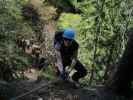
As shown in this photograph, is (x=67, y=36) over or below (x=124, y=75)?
over

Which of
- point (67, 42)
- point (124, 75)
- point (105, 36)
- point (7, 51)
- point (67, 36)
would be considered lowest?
point (105, 36)

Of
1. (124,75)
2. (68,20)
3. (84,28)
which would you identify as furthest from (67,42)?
(68,20)

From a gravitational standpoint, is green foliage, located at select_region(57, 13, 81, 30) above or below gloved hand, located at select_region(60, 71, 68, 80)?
above

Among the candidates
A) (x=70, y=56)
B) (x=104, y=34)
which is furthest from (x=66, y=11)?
(x=70, y=56)

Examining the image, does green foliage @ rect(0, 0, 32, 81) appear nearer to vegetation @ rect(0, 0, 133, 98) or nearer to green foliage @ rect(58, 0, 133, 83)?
vegetation @ rect(0, 0, 133, 98)

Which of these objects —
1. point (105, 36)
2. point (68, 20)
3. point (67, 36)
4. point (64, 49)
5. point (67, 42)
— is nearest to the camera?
point (67, 36)

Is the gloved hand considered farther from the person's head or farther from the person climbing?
the person's head

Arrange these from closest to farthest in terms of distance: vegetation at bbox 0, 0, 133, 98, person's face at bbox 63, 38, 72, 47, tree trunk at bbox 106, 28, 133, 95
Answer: tree trunk at bbox 106, 28, 133, 95
person's face at bbox 63, 38, 72, 47
vegetation at bbox 0, 0, 133, 98

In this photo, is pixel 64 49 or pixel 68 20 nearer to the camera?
pixel 64 49

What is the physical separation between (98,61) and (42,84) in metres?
8.56

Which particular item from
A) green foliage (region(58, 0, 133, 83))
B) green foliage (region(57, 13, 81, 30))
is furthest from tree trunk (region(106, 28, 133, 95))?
green foliage (region(57, 13, 81, 30))

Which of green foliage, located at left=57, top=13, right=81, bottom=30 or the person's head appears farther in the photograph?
green foliage, located at left=57, top=13, right=81, bottom=30

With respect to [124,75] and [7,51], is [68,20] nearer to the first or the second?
[7,51]

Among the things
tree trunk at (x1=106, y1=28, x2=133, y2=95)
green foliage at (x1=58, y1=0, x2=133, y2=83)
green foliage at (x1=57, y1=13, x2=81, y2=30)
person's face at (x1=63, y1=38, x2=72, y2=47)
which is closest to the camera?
tree trunk at (x1=106, y1=28, x2=133, y2=95)
